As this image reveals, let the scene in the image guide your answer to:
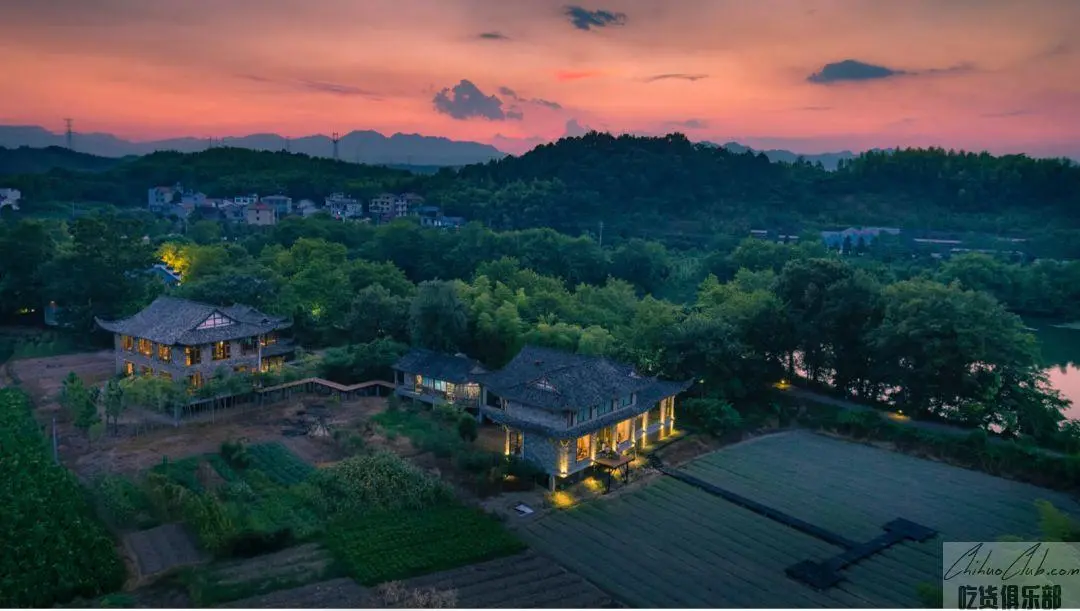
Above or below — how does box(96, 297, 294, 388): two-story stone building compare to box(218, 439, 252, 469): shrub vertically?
above

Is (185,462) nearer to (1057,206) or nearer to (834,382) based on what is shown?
(834,382)

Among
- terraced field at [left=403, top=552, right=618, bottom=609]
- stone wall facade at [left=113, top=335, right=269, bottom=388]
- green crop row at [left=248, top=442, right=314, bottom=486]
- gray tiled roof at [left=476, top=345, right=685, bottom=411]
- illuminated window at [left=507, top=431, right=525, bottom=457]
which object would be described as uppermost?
gray tiled roof at [left=476, top=345, right=685, bottom=411]

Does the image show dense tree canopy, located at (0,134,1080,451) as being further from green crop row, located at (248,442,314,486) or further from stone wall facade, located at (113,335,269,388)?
green crop row, located at (248,442,314,486)

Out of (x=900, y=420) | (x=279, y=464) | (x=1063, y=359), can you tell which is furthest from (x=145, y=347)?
(x=1063, y=359)

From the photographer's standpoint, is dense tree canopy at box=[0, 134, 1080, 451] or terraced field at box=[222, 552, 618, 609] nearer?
terraced field at box=[222, 552, 618, 609]

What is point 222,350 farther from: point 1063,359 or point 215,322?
point 1063,359

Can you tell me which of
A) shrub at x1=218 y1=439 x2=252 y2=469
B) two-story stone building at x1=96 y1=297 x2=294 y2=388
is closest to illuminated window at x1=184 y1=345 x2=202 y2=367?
two-story stone building at x1=96 y1=297 x2=294 y2=388
